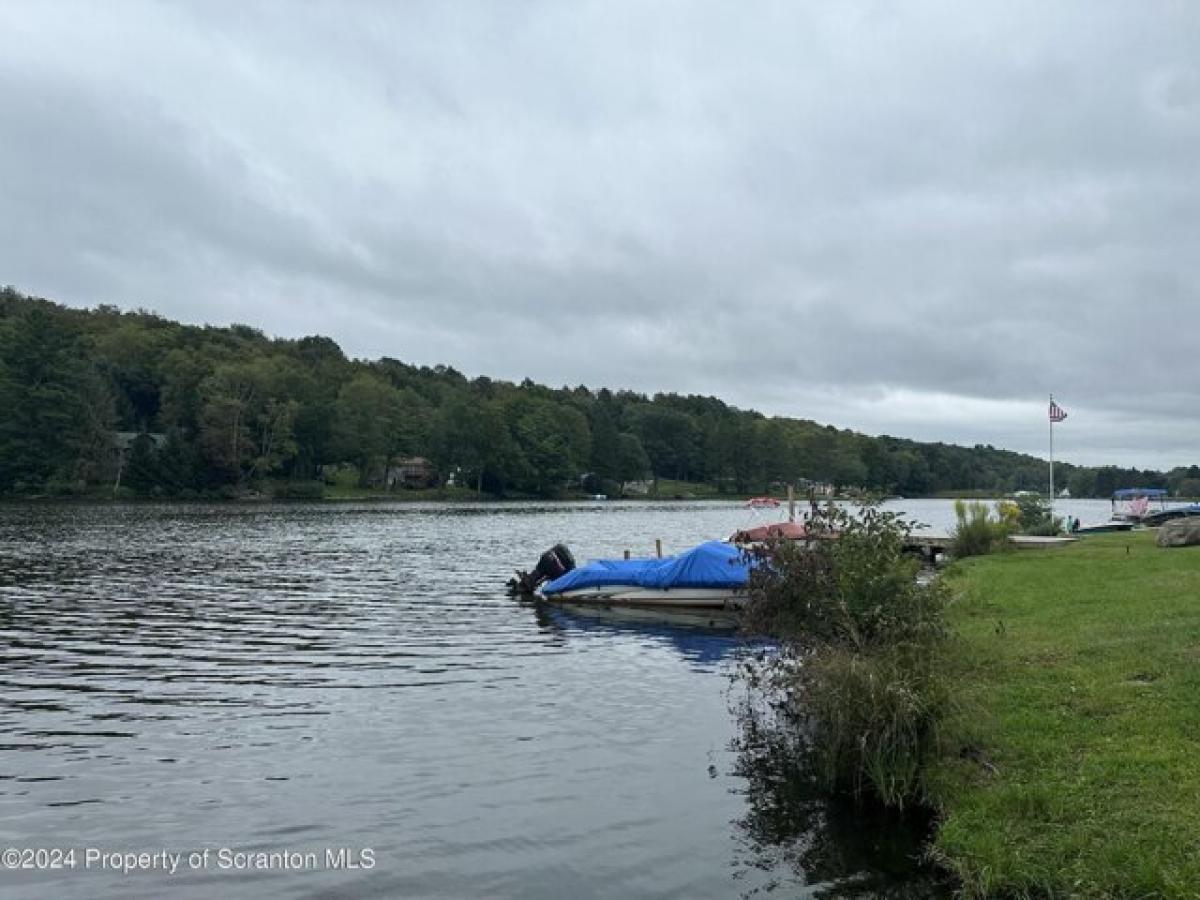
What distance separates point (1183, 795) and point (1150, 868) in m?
1.54

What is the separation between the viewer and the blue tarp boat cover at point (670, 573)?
89.6 ft

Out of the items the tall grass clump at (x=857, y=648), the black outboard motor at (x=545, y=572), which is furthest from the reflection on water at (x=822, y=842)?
the black outboard motor at (x=545, y=572)

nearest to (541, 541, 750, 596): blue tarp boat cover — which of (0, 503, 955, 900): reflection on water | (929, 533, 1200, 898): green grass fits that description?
(0, 503, 955, 900): reflection on water

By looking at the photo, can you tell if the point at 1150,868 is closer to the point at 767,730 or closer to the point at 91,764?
the point at 767,730

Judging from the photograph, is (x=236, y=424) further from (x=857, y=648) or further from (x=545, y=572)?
(x=857, y=648)

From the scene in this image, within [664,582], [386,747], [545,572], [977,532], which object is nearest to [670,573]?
[664,582]

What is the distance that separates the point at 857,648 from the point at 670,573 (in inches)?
646

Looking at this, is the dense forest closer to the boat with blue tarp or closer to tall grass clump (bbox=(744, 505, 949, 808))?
the boat with blue tarp

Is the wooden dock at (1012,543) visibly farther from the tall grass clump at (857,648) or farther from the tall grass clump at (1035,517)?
the tall grass clump at (857,648)

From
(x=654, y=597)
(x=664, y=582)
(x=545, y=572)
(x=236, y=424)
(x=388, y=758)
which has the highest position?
(x=236, y=424)

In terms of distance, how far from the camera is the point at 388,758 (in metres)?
12.9

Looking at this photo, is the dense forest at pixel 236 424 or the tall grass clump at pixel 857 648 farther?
the dense forest at pixel 236 424

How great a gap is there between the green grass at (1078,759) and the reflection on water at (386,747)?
4.77 ft

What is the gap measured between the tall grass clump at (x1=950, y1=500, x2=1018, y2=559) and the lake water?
18.2m
